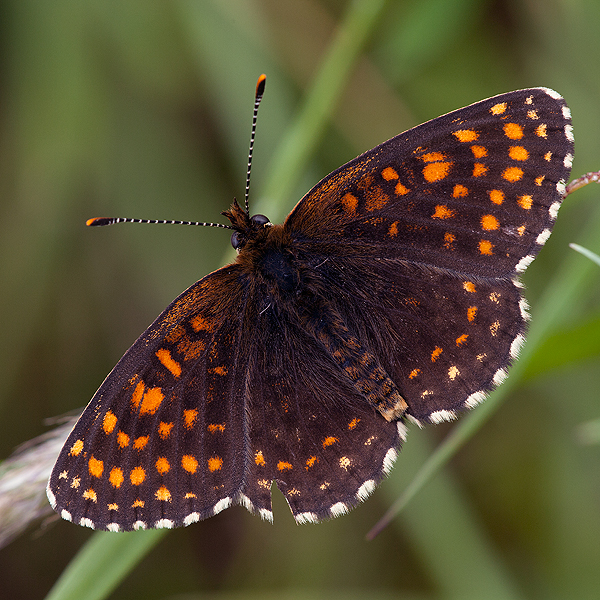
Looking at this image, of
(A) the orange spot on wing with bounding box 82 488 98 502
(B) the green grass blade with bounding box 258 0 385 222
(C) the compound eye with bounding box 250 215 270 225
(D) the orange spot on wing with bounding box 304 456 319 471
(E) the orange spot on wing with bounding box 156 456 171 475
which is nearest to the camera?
(A) the orange spot on wing with bounding box 82 488 98 502

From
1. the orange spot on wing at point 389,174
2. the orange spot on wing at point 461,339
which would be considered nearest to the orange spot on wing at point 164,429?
the orange spot on wing at point 461,339

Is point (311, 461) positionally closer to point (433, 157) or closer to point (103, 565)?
point (103, 565)

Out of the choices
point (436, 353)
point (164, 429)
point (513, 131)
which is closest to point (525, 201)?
point (513, 131)

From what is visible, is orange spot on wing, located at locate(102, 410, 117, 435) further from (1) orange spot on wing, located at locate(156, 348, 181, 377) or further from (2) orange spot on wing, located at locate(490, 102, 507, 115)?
(2) orange spot on wing, located at locate(490, 102, 507, 115)

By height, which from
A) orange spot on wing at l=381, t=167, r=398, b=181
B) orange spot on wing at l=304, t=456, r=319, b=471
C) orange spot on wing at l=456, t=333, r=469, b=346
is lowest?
orange spot on wing at l=304, t=456, r=319, b=471

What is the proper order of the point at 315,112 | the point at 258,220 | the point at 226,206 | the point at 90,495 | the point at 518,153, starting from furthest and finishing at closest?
1. the point at 226,206
2. the point at 315,112
3. the point at 258,220
4. the point at 518,153
5. the point at 90,495

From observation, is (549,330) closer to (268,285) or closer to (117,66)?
(268,285)

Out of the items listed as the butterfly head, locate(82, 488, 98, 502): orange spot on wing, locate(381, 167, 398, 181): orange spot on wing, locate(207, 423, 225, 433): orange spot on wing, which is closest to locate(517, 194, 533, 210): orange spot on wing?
locate(381, 167, 398, 181): orange spot on wing
